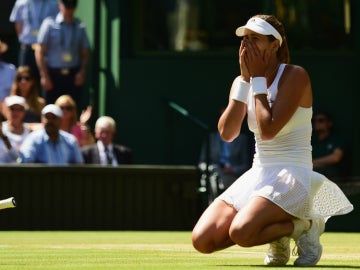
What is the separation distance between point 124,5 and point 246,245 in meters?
9.60

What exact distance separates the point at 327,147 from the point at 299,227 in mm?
7891

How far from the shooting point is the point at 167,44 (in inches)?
662

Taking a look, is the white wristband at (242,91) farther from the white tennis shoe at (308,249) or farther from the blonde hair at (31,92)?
the blonde hair at (31,92)

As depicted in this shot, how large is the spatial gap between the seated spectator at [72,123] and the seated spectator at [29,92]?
363 mm

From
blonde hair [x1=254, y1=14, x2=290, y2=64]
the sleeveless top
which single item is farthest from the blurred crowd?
the sleeveless top

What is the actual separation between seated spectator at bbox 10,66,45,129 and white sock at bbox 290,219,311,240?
7.69m

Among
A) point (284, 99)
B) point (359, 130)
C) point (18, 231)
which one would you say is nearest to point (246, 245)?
point (284, 99)

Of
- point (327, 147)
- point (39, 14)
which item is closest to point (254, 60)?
point (327, 147)

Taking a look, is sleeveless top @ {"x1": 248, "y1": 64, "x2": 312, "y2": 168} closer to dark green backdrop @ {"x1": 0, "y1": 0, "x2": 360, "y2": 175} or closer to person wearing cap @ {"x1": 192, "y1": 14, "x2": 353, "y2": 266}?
person wearing cap @ {"x1": 192, "y1": 14, "x2": 353, "y2": 266}

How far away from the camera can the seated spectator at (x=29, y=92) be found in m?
15.2

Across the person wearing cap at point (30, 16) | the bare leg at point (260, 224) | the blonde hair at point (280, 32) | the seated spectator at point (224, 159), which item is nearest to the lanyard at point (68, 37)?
the person wearing cap at point (30, 16)

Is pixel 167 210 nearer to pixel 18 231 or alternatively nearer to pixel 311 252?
pixel 18 231

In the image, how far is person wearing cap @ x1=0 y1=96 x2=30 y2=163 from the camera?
14.4 metres

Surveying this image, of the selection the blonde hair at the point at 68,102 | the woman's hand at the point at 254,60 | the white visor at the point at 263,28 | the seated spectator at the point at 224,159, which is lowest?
the seated spectator at the point at 224,159
